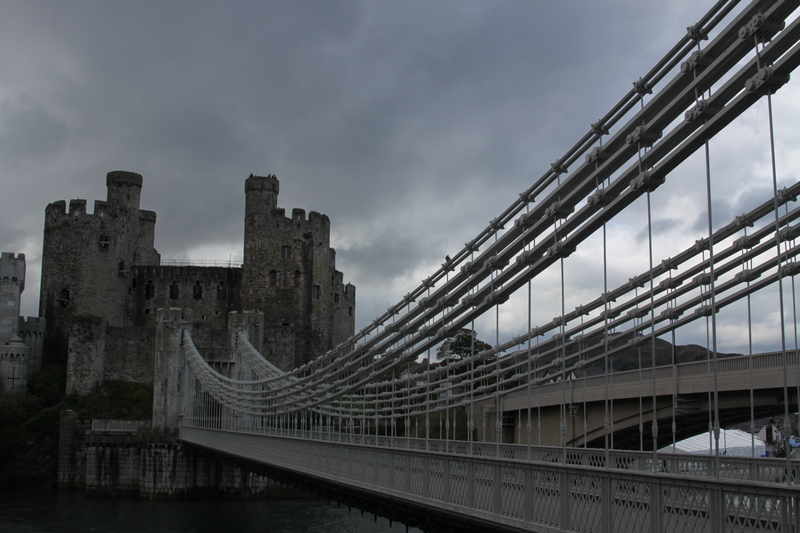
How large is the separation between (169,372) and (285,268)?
10.9 metres

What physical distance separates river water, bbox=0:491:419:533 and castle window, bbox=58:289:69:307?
40.7 feet

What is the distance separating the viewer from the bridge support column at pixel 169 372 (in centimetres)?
2777

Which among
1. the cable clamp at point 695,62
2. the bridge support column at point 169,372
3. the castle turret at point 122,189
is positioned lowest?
the bridge support column at point 169,372

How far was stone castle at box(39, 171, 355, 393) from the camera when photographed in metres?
38.0

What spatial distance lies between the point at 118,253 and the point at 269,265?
23.3ft

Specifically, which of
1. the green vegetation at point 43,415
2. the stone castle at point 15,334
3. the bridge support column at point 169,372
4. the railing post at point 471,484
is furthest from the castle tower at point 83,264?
the railing post at point 471,484

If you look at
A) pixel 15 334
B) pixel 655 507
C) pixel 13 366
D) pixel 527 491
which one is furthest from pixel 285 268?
pixel 655 507

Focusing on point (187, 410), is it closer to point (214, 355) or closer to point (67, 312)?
point (214, 355)

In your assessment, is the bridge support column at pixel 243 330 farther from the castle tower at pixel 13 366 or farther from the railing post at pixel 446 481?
the railing post at pixel 446 481

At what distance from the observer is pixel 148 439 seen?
27141mm

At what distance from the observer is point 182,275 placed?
133ft

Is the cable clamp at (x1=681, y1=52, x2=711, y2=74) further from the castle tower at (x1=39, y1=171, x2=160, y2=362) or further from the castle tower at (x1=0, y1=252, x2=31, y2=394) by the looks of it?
the castle tower at (x1=39, y1=171, x2=160, y2=362)

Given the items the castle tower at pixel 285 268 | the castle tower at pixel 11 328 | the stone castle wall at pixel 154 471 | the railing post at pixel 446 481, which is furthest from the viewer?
the castle tower at pixel 285 268

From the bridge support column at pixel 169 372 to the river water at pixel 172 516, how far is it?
2.89 meters
